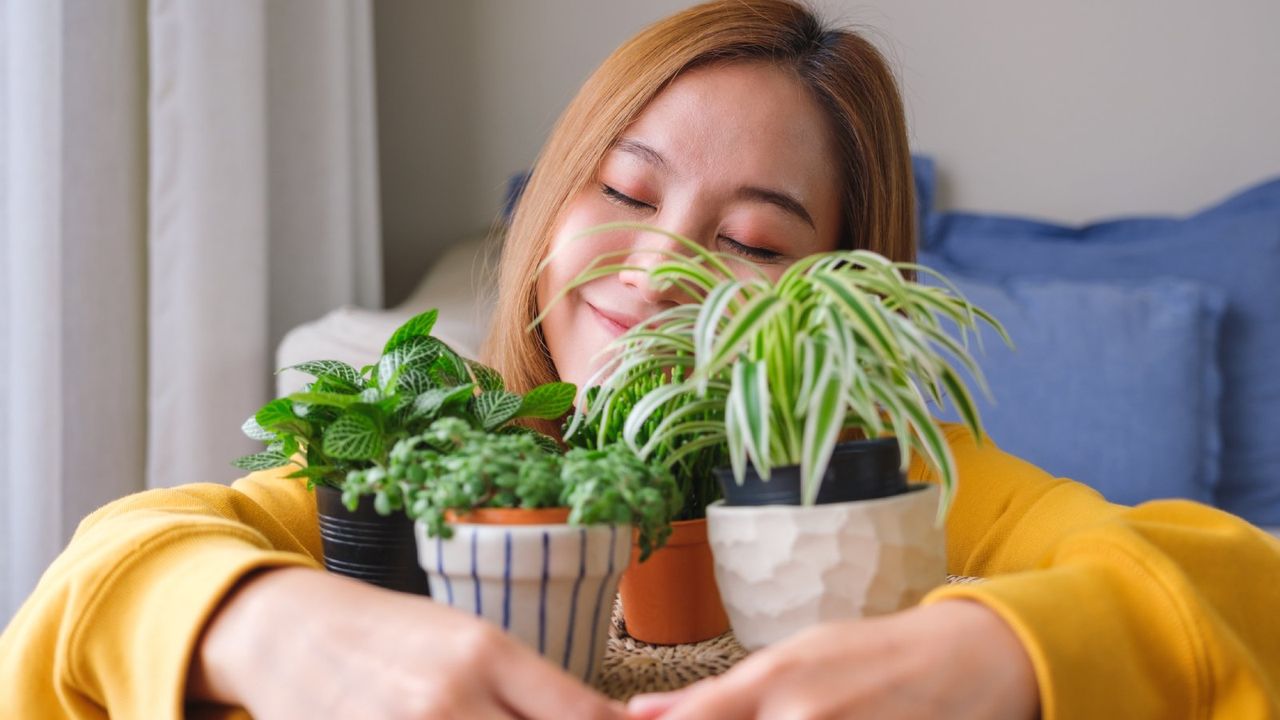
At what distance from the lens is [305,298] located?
2.30m

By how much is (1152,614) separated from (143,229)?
1.82 m

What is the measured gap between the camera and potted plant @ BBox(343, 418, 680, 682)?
0.54 metres

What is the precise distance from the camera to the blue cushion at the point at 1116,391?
1.92 metres

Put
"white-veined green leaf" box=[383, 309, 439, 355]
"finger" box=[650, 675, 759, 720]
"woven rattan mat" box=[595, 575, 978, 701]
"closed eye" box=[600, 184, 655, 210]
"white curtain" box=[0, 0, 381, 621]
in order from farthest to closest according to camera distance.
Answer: "white curtain" box=[0, 0, 381, 621], "closed eye" box=[600, 184, 655, 210], "white-veined green leaf" box=[383, 309, 439, 355], "woven rattan mat" box=[595, 575, 978, 701], "finger" box=[650, 675, 759, 720]

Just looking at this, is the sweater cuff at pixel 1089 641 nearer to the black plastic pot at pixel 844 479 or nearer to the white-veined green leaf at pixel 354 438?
the black plastic pot at pixel 844 479

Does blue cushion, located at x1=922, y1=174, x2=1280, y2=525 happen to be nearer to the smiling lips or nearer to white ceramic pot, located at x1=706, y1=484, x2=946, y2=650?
the smiling lips

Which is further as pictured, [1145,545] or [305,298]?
[305,298]

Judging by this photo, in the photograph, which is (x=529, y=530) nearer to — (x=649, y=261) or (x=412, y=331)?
(x=412, y=331)

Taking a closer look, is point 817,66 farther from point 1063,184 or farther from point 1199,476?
point 1063,184

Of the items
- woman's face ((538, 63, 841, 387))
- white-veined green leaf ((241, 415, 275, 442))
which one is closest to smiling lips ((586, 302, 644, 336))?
woman's face ((538, 63, 841, 387))

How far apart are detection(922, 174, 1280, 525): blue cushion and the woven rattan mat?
1.47 metres

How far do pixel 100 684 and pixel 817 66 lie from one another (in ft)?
2.86

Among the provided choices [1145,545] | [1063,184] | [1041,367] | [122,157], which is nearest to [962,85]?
[1063,184]

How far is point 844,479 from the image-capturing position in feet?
1.90
